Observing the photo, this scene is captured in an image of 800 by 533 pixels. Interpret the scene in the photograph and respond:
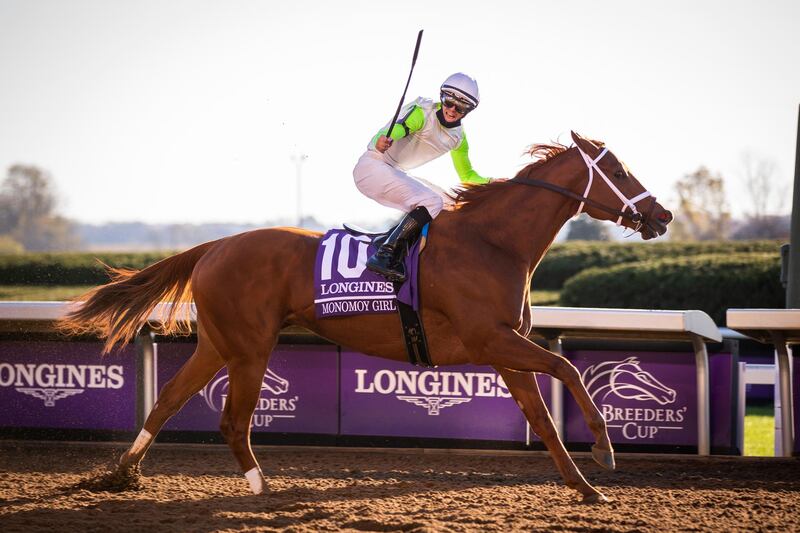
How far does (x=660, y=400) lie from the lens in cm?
704

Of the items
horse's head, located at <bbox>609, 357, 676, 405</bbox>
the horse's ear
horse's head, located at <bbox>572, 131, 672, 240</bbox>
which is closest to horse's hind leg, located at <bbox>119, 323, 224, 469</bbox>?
horse's head, located at <bbox>572, 131, 672, 240</bbox>

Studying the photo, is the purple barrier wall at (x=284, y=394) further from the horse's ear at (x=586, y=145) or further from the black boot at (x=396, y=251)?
the horse's ear at (x=586, y=145)

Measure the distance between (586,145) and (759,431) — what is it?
19.8 feet

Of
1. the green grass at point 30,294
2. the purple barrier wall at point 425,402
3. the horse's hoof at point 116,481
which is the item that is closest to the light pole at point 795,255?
the purple barrier wall at point 425,402

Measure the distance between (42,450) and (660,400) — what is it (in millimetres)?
5053

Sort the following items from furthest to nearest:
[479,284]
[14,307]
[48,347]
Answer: [48,347] < [14,307] < [479,284]

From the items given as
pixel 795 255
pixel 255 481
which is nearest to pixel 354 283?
pixel 255 481

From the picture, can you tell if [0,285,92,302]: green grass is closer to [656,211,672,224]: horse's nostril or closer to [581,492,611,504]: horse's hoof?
[581,492,611,504]: horse's hoof

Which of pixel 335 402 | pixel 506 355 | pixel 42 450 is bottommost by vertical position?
pixel 42 450

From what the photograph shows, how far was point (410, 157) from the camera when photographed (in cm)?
575

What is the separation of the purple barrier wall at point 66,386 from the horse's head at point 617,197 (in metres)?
4.12

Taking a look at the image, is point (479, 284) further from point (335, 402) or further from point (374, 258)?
point (335, 402)

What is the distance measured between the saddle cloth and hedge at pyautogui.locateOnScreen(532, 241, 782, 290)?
49.2ft

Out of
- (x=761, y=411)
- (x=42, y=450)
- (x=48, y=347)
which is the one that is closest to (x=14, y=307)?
(x=48, y=347)
